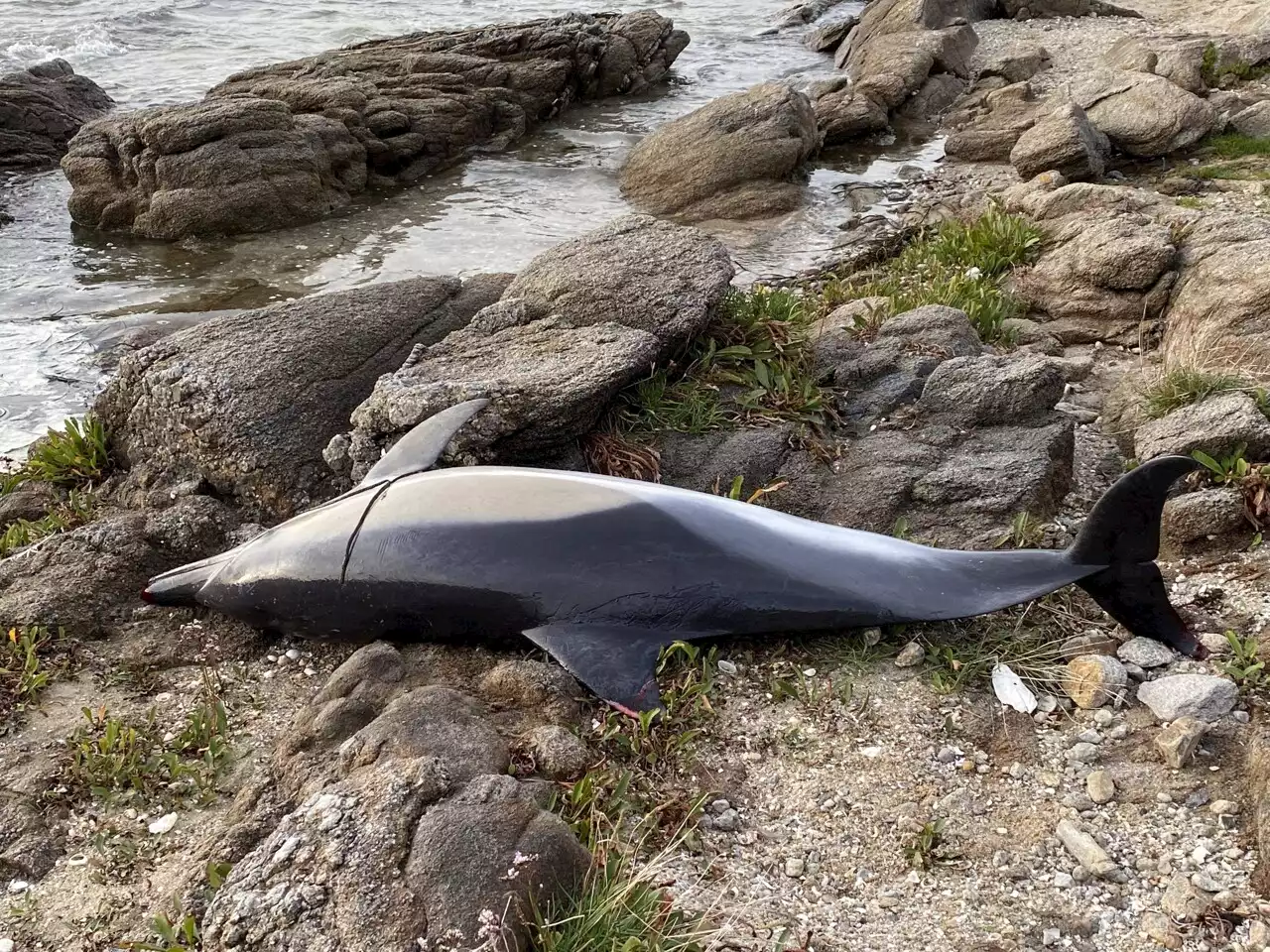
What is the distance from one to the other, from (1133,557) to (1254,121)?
9.84 metres

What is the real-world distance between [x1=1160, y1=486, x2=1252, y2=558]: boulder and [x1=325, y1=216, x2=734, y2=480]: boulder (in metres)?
2.59

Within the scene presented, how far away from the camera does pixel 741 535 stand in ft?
13.4

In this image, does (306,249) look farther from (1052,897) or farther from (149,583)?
(1052,897)

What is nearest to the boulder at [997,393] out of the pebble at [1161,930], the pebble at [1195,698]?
the pebble at [1195,698]

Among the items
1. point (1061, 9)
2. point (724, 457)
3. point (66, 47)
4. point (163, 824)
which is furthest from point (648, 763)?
point (66, 47)

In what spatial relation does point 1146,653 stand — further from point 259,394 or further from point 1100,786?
point 259,394

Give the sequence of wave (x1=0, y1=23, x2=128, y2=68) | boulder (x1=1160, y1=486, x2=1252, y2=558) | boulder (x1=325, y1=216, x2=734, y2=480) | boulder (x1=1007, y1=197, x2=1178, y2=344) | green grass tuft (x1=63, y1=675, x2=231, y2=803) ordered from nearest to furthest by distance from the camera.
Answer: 1. green grass tuft (x1=63, y1=675, x2=231, y2=803)
2. boulder (x1=1160, y1=486, x2=1252, y2=558)
3. boulder (x1=325, y1=216, x2=734, y2=480)
4. boulder (x1=1007, y1=197, x2=1178, y2=344)
5. wave (x1=0, y1=23, x2=128, y2=68)

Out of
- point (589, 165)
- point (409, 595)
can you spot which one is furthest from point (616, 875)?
point (589, 165)

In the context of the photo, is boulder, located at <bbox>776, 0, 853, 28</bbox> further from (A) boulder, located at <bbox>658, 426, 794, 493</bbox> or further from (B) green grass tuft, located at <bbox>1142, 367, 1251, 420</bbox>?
(A) boulder, located at <bbox>658, 426, 794, 493</bbox>

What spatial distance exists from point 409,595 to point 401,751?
3.20 ft

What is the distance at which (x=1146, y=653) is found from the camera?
3.99m

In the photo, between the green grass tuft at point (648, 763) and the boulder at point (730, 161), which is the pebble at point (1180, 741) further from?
the boulder at point (730, 161)

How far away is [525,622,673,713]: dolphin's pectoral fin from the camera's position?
12.6ft

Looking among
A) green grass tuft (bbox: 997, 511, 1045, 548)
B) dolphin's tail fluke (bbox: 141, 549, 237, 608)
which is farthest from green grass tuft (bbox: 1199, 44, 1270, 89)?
dolphin's tail fluke (bbox: 141, 549, 237, 608)
